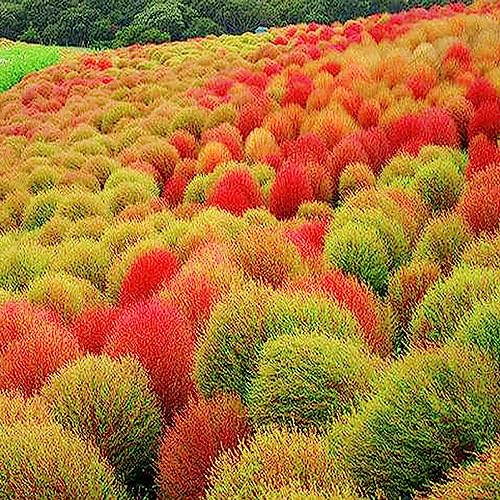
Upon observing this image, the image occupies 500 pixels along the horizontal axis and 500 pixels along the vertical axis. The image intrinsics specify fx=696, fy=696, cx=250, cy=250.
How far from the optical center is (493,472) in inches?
36.5

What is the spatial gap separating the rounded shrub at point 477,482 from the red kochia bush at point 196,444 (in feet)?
1.50

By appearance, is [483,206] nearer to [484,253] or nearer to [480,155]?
[484,253]

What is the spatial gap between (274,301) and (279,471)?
59 cm

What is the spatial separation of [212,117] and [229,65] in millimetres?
2678

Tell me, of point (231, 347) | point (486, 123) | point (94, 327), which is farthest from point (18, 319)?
point (486, 123)

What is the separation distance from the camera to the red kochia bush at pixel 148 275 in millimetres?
2307

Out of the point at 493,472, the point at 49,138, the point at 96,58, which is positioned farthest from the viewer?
the point at 96,58

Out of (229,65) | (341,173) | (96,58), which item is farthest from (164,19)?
(341,173)

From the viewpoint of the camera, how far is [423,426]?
1.16 meters

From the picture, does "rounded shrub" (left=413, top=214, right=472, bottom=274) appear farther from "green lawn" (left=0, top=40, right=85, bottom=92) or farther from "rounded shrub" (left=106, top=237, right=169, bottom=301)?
"green lawn" (left=0, top=40, right=85, bottom=92)

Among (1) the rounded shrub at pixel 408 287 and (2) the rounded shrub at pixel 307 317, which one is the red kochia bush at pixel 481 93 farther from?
(2) the rounded shrub at pixel 307 317

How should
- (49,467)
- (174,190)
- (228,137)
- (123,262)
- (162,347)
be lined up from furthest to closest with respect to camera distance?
(228,137) → (174,190) → (123,262) → (162,347) → (49,467)

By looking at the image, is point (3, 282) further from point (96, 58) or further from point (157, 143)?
point (96, 58)

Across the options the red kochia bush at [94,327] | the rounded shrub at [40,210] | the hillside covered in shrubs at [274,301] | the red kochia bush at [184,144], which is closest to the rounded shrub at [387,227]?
the hillside covered in shrubs at [274,301]
